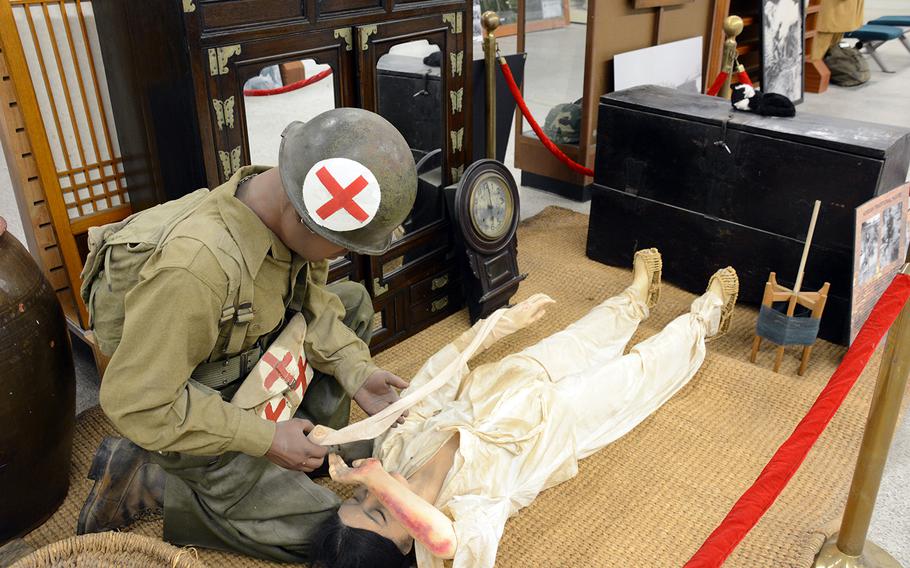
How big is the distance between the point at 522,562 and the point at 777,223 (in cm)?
212

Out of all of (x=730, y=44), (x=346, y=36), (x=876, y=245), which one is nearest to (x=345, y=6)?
(x=346, y=36)

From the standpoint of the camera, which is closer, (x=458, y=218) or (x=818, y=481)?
(x=818, y=481)

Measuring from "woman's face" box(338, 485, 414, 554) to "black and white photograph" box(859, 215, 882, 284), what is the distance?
7.51 feet

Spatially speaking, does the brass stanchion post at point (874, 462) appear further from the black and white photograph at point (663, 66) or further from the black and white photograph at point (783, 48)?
the black and white photograph at point (783, 48)

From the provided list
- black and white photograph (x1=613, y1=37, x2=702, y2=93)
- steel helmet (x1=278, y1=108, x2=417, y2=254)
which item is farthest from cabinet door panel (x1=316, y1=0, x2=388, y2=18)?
black and white photograph (x1=613, y1=37, x2=702, y2=93)

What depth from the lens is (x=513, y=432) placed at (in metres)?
2.34

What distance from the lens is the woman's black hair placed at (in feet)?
6.37

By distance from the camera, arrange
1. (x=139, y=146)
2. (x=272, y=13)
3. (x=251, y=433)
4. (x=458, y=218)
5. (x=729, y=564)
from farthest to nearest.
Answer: (x=458, y=218) → (x=139, y=146) → (x=272, y=13) → (x=729, y=564) → (x=251, y=433)

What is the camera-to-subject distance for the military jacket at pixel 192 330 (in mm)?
1731

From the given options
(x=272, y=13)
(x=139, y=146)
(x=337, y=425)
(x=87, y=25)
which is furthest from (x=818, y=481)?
(x=87, y=25)

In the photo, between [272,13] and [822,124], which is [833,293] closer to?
[822,124]

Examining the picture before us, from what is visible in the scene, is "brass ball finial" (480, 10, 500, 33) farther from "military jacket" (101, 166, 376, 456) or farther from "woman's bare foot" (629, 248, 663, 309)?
"military jacket" (101, 166, 376, 456)

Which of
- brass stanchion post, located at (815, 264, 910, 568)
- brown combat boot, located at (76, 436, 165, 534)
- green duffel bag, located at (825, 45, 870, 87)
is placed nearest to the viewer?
brass stanchion post, located at (815, 264, 910, 568)

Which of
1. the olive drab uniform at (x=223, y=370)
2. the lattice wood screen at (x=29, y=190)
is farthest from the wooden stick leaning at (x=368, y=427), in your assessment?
the lattice wood screen at (x=29, y=190)
